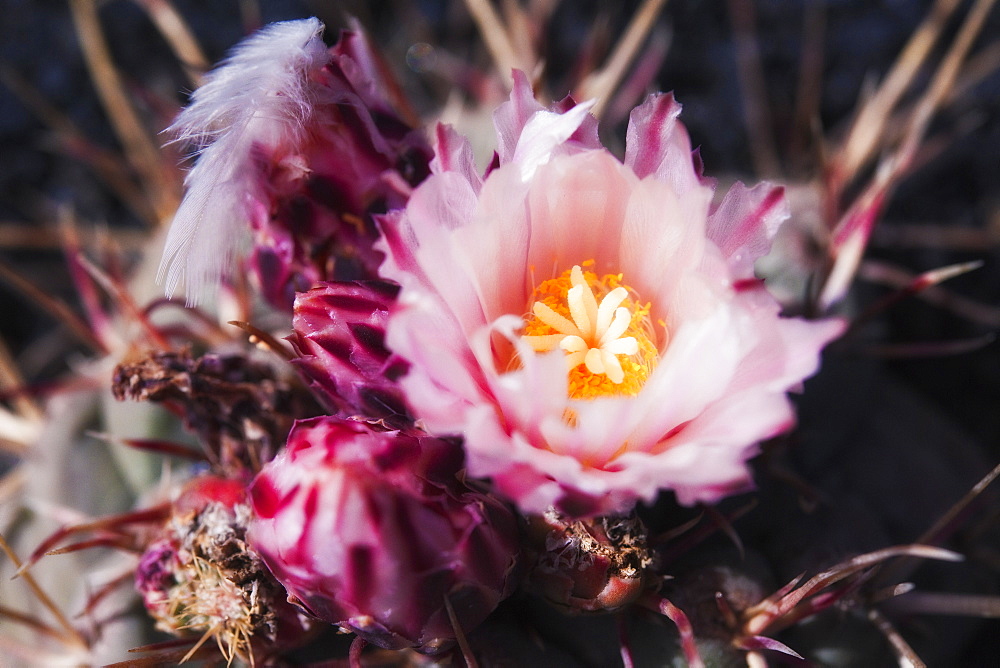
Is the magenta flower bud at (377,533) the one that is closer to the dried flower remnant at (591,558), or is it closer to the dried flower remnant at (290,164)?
the dried flower remnant at (591,558)

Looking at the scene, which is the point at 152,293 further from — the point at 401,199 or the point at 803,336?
the point at 803,336

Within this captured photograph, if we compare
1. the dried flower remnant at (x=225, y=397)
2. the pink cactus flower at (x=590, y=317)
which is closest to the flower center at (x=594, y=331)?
the pink cactus flower at (x=590, y=317)

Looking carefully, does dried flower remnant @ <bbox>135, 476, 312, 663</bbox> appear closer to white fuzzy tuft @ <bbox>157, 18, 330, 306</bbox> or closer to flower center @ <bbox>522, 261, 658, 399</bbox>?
white fuzzy tuft @ <bbox>157, 18, 330, 306</bbox>

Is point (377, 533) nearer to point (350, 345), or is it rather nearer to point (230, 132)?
point (350, 345)

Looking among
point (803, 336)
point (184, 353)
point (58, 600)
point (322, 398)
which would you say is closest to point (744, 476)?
point (803, 336)

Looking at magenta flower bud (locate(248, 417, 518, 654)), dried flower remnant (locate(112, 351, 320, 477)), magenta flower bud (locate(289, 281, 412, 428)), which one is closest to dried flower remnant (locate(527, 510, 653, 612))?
magenta flower bud (locate(248, 417, 518, 654))

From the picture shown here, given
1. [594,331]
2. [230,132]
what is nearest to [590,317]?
[594,331]
